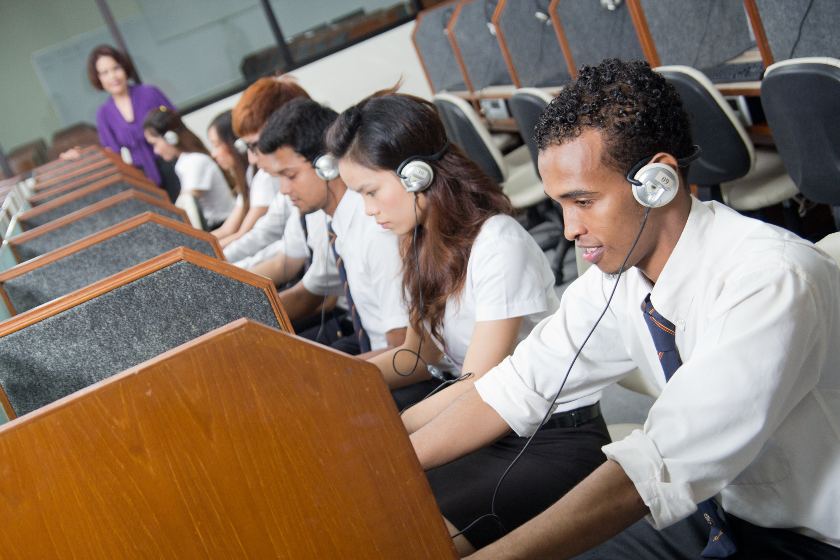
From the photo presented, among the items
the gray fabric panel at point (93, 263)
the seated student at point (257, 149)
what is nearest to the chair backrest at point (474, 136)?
the seated student at point (257, 149)

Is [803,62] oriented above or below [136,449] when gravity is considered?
below

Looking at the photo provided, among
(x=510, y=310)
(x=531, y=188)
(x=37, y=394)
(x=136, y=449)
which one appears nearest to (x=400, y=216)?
(x=510, y=310)

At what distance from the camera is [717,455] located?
2.73 feet

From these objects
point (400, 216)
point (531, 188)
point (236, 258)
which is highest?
point (400, 216)

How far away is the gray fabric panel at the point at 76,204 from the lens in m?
2.40

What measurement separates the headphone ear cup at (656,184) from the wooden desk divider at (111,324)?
538 millimetres

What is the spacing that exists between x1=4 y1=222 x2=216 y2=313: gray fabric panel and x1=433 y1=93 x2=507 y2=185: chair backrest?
163 cm

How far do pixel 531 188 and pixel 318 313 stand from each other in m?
1.14

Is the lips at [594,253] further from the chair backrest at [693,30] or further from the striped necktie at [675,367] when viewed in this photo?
the chair backrest at [693,30]

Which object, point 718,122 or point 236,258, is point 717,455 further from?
point 236,258

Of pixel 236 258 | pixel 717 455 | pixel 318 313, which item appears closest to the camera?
pixel 717 455

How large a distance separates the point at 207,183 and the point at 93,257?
2107 millimetres

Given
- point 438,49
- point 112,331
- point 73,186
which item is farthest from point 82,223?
point 438,49

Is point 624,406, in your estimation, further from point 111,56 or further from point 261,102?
point 111,56
